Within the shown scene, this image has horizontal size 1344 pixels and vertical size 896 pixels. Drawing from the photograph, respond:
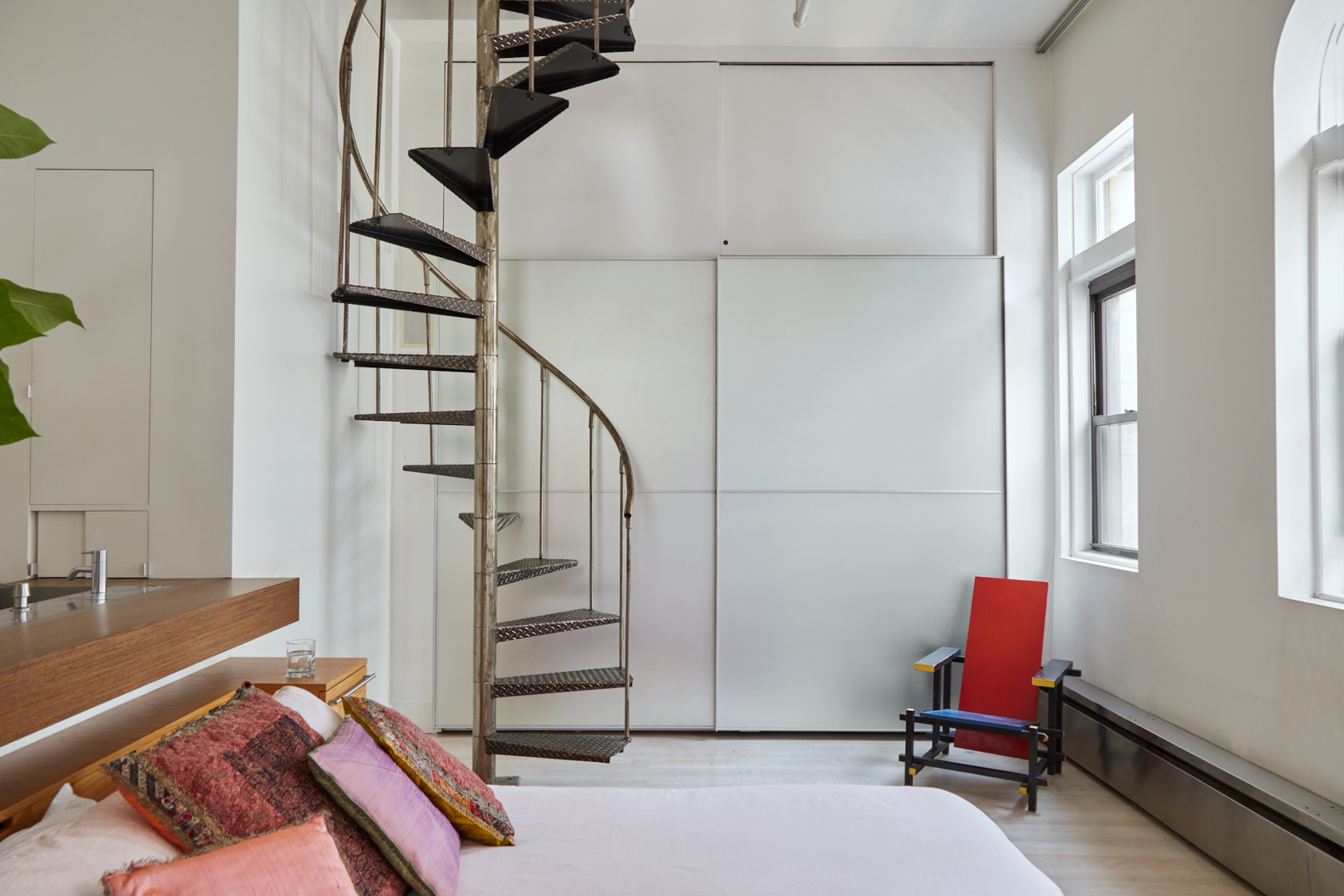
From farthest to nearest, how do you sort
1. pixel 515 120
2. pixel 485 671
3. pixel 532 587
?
1. pixel 532 587
2. pixel 485 671
3. pixel 515 120

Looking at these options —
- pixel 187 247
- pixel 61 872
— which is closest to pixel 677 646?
pixel 187 247

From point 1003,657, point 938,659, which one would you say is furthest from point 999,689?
point 938,659

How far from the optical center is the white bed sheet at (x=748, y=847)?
5.01 feet

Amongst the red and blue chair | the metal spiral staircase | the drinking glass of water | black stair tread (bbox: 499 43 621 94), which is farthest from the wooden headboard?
the red and blue chair

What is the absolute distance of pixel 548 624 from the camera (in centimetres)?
343

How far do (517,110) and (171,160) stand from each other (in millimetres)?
1149

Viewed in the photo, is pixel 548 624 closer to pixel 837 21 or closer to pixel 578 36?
pixel 578 36

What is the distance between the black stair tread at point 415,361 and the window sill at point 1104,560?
9.53 feet

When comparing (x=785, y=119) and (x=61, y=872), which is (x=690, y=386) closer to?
(x=785, y=119)

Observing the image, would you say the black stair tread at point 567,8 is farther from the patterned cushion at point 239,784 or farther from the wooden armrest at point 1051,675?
the wooden armrest at point 1051,675

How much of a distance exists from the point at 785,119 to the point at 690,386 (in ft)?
4.88

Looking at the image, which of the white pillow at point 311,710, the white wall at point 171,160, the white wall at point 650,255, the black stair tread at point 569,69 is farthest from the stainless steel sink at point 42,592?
the black stair tread at point 569,69

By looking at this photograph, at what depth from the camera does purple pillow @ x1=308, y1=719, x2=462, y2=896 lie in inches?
58.0

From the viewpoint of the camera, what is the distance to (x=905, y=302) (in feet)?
13.3
